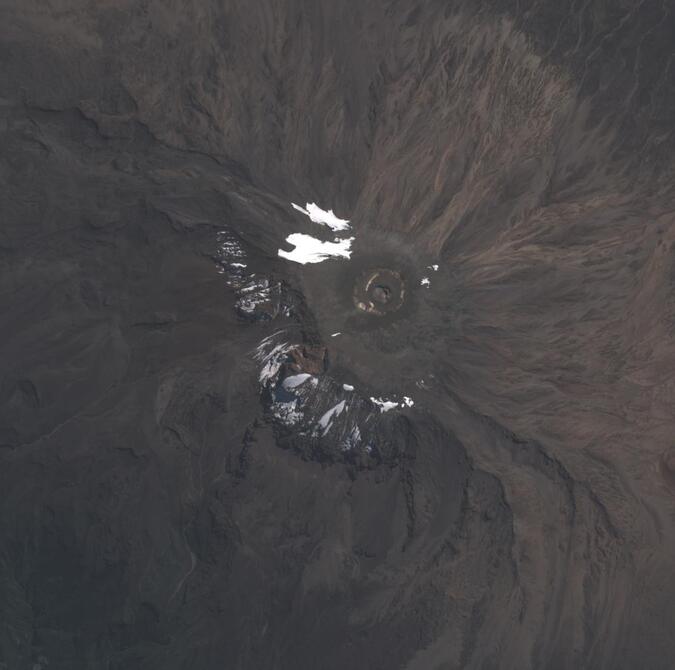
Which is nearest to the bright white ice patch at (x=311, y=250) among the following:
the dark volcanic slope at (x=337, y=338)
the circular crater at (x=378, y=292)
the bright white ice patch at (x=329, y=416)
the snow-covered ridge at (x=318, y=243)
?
the snow-covered ridge at (x=318, y=243)

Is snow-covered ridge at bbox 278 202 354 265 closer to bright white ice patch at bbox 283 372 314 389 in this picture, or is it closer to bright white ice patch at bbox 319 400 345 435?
bright white ice patch at bbox 283 372 314 389

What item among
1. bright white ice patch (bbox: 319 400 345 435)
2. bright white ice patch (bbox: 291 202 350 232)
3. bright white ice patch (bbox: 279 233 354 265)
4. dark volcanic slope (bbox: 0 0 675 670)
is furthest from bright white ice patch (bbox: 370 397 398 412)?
bright white ice patch (bbox: 291 202 350 232)

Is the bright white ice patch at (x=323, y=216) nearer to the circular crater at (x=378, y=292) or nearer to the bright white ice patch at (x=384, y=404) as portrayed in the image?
the circular crater at (x=378, y=292)

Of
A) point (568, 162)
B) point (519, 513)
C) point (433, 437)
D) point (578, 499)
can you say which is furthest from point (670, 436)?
point (568, 162)

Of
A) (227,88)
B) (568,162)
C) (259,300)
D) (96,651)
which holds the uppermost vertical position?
(568,162)

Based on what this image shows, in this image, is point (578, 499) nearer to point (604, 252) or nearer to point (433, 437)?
point (433, 437)

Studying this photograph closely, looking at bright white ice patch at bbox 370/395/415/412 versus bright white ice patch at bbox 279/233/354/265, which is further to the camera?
bright white ice patch at bbox 279/233/354/265

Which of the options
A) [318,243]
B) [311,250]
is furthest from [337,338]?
[318,243]
